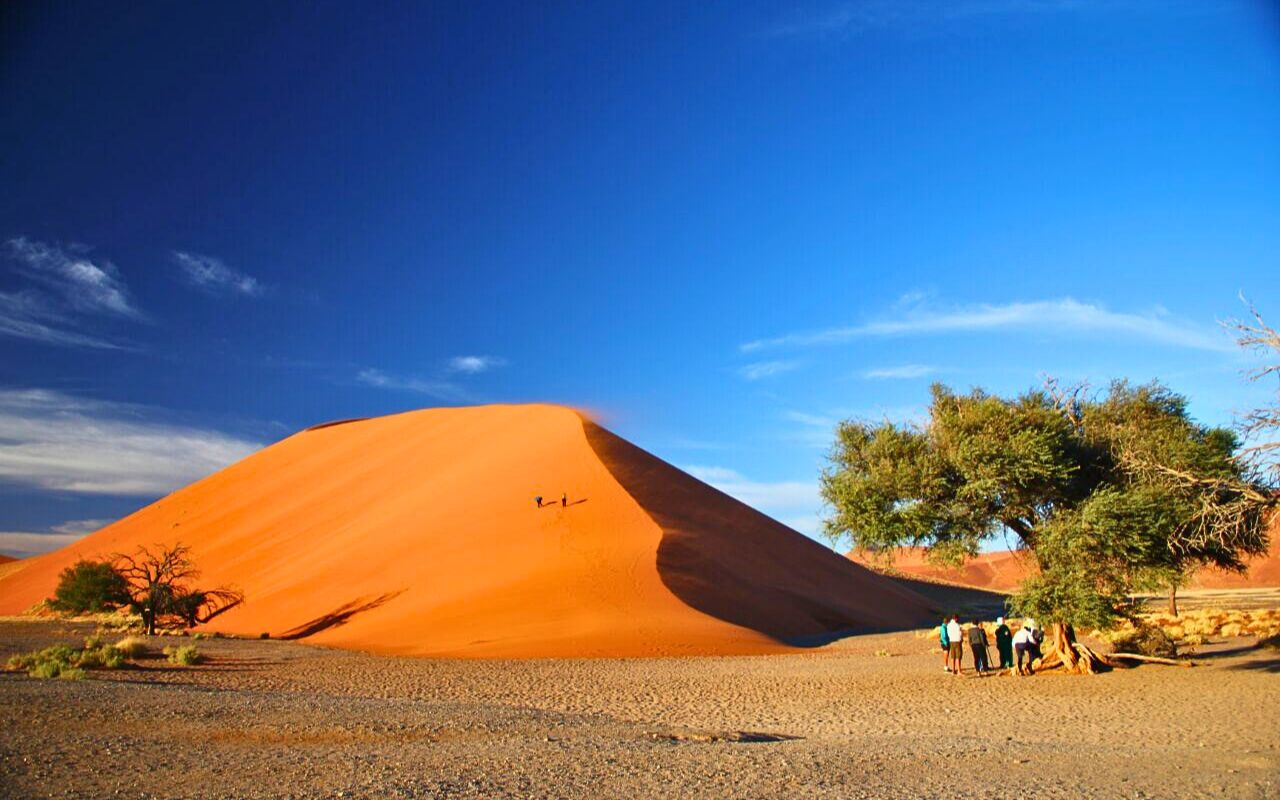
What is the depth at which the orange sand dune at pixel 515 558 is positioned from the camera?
29.7 m

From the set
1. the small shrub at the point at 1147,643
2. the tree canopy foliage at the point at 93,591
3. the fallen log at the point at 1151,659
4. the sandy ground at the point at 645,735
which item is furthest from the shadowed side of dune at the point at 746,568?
the tree canopy foliage at the point at 93,591

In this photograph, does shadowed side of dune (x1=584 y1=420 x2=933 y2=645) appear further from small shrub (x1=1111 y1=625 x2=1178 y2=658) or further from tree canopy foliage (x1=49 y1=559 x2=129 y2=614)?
tree canopy foliage (x1=49 y1=559 x2=129 y2=614)

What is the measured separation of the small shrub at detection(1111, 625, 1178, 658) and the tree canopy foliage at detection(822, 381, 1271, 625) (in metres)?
2.15

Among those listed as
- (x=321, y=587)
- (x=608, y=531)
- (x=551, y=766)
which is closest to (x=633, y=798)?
(x=551, y=766)

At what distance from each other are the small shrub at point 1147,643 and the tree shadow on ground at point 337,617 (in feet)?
81.3

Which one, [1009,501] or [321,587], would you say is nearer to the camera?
[1009,501]

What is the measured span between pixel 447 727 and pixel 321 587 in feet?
95.7

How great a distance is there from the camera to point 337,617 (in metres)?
33.6

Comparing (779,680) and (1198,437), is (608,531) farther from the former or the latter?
(1198,437)

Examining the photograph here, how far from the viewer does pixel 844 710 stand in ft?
51.5

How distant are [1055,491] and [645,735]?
45.2ft

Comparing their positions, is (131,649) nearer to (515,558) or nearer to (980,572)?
(515,558)

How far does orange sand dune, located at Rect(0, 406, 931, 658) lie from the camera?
2967cm

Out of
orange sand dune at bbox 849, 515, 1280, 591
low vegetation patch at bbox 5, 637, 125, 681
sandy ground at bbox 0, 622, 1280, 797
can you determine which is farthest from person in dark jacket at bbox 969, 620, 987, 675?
orange sand dune at bbox 849, 515, 1280, 591
